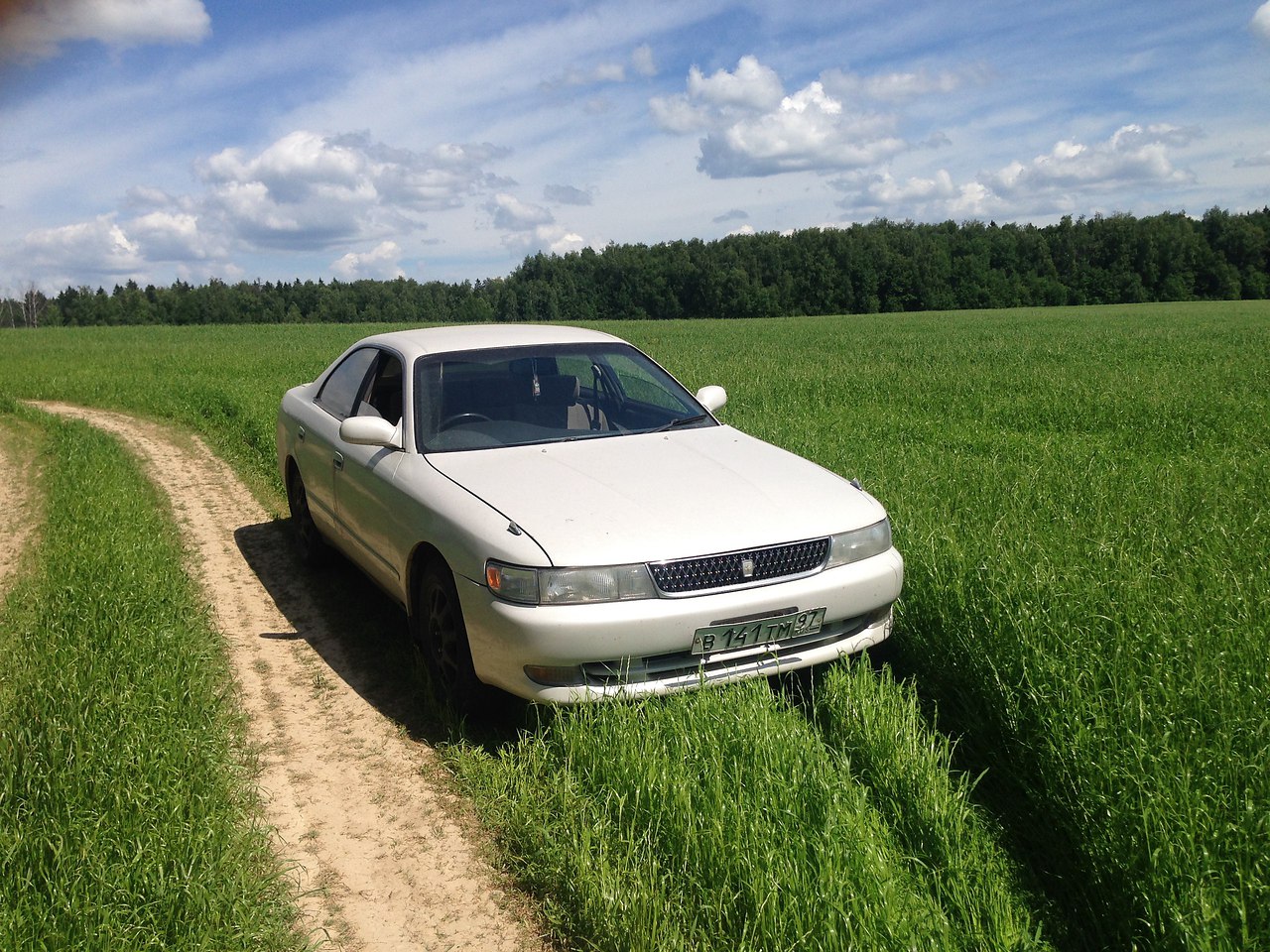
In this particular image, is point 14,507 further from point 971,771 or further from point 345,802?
point 971,771

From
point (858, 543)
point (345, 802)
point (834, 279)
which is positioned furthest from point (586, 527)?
point (834, 279)

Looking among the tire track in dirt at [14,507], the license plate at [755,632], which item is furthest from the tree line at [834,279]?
the license plate at [755,632]

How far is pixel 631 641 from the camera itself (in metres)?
3.69

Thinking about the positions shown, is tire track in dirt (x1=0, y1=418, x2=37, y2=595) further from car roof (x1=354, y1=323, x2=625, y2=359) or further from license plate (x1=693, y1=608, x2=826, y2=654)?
license plate (x1=693, y1=608, x2=826, y2=654)

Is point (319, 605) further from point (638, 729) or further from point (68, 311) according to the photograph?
point (68, 311)

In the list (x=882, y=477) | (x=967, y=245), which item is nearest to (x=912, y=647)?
(x=882, y=477)

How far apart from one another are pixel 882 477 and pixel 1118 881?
459cm

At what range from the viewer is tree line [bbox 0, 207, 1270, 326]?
86.1 metres

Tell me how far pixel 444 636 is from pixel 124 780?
1.34 m

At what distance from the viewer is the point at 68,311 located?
118 meters

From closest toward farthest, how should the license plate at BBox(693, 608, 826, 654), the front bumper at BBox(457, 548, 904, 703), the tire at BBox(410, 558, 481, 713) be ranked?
the front bumper at BBox(457, 548, 904, 703) → the license plate at BBox(693, 608, 826, 654) → the tire at BBox(410, 558, 481, 713)

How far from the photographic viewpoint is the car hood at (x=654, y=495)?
12.6 ft

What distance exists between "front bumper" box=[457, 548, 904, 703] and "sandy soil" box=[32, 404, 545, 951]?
568 millimetres

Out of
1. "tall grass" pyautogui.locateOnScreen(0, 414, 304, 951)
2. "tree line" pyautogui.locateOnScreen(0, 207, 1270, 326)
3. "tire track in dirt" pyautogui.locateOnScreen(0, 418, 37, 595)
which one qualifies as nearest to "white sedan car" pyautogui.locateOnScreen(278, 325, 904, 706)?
"tall grass" pyautogui.locateOnScreen(0, 414, 304, 951)
